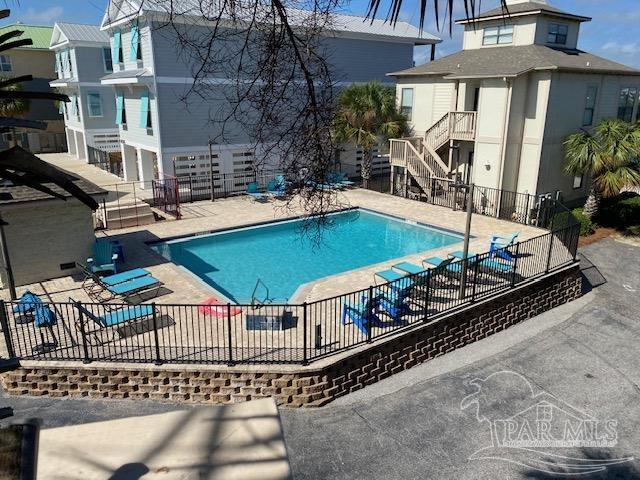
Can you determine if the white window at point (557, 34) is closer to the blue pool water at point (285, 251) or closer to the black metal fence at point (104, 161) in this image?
the blue pool water at point (285, 251)

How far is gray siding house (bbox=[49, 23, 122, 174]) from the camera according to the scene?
3541cm

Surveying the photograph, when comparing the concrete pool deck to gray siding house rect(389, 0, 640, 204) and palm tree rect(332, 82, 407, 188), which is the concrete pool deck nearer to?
gray siding house rect(389, 0, 640, 204)

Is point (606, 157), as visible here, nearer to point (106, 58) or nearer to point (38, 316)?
point (38, 316)

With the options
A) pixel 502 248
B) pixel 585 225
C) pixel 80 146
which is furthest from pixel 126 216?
pixel 80 146

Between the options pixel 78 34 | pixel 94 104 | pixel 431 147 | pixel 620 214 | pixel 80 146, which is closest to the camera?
pixel 620 214

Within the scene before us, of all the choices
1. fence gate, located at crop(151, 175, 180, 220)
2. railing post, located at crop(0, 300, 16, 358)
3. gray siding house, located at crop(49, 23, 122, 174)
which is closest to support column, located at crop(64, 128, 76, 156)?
gray siding house, located at crop(49, 23, 122, 174)

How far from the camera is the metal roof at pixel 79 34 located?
35.3 m

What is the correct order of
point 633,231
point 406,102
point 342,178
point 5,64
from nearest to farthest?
point 342,178 < point 633,231 < point 406,102 < point 5,64

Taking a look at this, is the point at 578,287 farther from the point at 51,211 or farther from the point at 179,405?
the point at 51,211

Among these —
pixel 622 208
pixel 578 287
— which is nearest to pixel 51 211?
pixel 578 287

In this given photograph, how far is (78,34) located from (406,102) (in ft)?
79.0

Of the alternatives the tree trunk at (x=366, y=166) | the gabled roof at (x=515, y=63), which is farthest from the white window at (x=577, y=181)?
the tree trunk at (x=366, y=166)

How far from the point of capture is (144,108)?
26391 millimetres

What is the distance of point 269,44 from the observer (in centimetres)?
480
